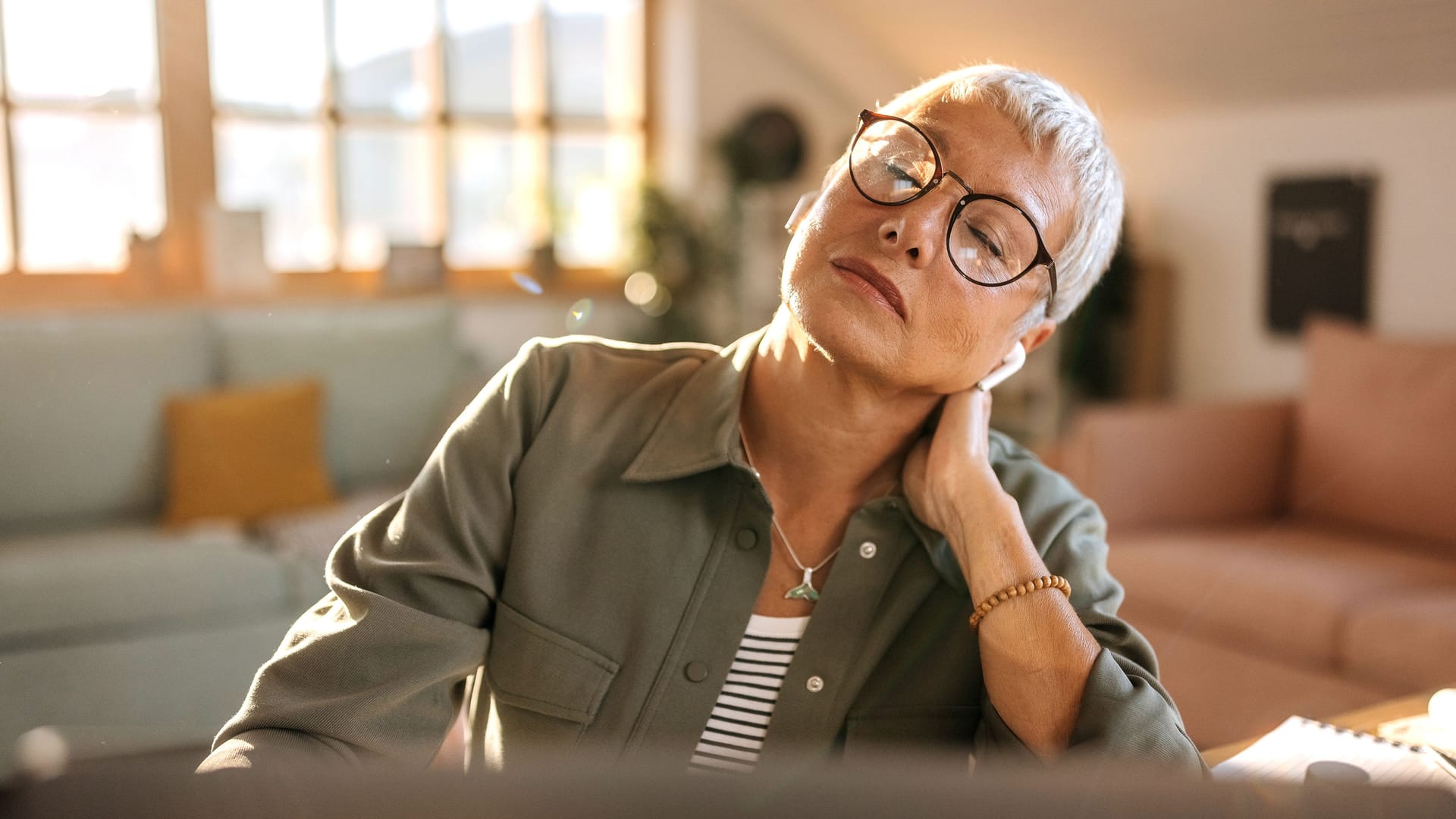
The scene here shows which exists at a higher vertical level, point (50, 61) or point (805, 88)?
point (805, 88)

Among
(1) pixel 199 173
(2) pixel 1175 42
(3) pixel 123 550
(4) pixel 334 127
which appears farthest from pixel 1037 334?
(4) pixel 334 127

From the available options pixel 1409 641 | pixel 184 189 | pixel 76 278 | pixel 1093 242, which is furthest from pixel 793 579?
pixel 184 189

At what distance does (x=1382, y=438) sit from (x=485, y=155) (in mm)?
2764

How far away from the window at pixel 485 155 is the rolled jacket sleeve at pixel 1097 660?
1.90 meters

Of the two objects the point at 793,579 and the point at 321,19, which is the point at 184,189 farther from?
the point at 793,579

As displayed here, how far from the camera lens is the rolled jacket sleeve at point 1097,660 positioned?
0.58 meters

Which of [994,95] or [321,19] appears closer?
[994,95]

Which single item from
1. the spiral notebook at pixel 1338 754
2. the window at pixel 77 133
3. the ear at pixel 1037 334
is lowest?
the spiral notebook at pixel 1338 754

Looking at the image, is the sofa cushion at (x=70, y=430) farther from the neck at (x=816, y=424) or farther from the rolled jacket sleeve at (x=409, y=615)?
the neck at (x=816, y=424)

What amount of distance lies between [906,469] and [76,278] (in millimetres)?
1009

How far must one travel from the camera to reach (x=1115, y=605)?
677mm

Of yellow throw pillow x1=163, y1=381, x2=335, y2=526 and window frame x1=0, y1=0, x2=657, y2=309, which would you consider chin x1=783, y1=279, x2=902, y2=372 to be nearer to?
window frame x1=0, y1=0, x2=657, y2=309

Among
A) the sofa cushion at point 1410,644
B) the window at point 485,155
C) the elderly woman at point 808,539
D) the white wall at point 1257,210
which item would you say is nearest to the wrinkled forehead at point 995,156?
the elderly woman at point 808,539

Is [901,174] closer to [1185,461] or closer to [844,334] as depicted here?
[844,334]
